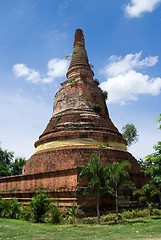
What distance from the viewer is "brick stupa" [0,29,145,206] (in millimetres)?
13455

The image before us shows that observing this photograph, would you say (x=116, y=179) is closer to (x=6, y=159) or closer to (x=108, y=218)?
(x=108, y=218)

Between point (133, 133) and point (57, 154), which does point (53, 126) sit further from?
point (133, 133)

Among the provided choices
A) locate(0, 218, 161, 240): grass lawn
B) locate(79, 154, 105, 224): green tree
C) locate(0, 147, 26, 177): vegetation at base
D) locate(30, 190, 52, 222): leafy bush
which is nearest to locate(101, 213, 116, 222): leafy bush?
locate(79, 154, 105, 224): green tree

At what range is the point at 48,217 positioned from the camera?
11.2 meters

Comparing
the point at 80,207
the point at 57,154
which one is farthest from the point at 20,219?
the point at 57,154

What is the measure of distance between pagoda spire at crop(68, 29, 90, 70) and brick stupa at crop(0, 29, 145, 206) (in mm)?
1798

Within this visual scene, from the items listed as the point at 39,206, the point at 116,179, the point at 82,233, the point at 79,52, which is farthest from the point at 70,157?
the point at 79,52

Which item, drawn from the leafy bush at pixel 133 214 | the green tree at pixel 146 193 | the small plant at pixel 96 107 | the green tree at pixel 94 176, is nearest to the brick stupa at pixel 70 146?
the small plant at pixel 96 107

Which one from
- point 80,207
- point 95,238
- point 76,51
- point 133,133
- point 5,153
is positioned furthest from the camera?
point 5,153

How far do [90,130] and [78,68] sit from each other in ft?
27.1

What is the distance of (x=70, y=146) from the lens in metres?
15.3

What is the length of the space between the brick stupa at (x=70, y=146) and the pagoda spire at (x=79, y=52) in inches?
70.8

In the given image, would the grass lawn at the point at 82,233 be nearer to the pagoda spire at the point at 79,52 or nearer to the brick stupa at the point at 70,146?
the brick stupa at the point at 70,146

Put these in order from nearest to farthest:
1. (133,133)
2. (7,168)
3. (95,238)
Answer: (95,238), (133,133), (7,168)
